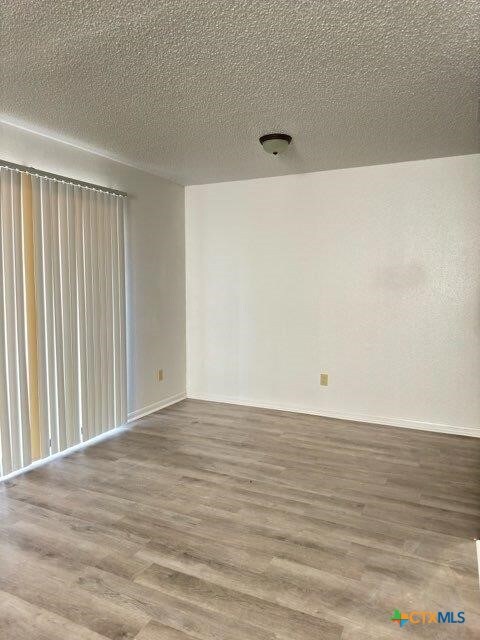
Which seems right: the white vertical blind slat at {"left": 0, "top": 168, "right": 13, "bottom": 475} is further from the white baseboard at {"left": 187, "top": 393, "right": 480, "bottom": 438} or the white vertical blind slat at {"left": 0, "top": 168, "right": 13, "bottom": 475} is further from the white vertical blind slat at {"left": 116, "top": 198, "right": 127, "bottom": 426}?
the white baseboard at {"left": 187, "top": 393, "right": 480, "bottom": 438}

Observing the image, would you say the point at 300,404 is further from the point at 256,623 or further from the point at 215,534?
the point at 256,623

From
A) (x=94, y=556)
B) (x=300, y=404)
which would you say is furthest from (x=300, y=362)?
(x=94, y=556)

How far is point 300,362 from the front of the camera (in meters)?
4.53

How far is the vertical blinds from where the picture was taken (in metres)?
3.02

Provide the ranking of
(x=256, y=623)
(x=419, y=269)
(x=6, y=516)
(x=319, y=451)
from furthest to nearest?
(x=419, y=269) → (x=319, y=451) → (x=6, y=516) → (x=256, y=623)

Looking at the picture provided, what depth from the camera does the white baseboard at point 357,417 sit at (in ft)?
12.8

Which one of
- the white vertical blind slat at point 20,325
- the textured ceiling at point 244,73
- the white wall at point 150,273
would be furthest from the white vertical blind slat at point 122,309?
the white vertical blind slat at point 20,325

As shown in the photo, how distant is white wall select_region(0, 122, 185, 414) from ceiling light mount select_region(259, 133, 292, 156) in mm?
1439

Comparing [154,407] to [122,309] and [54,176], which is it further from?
[54,176]

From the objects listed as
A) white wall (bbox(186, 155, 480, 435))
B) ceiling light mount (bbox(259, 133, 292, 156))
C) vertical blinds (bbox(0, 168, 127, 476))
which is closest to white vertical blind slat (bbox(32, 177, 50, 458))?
vertical blinds (bbox(0, 168, 127, 476))

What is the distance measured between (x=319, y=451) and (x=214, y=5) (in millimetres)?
2924

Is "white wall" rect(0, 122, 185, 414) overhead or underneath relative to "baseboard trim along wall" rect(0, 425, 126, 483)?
overhead

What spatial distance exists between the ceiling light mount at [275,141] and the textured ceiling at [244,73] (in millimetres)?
54

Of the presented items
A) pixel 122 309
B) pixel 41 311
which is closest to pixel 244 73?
pixel 41 311
